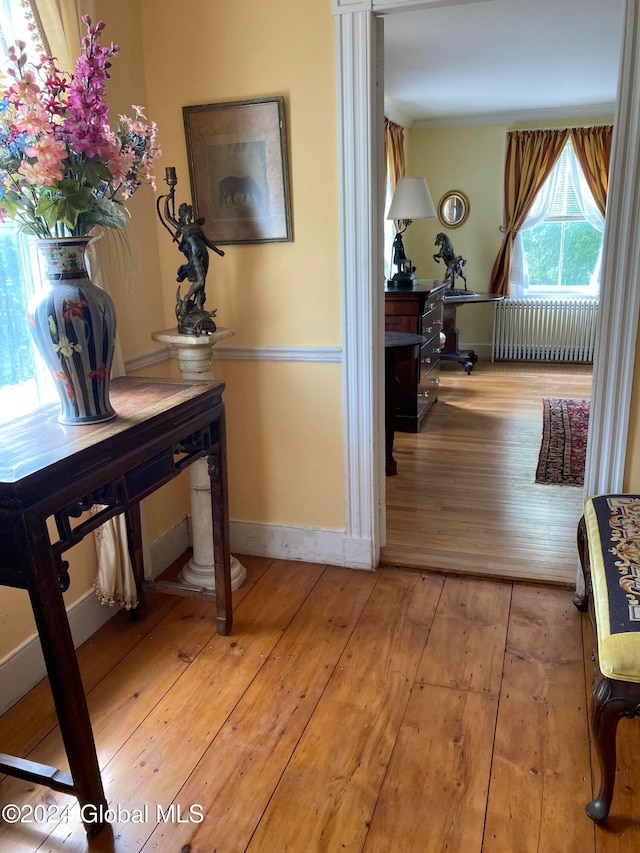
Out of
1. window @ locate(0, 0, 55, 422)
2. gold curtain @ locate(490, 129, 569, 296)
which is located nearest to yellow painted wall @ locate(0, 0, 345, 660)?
window @ locate(0, 0, 55, 422)

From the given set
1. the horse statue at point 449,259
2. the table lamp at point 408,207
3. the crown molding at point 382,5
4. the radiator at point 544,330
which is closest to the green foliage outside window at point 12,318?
the crown molding at point 382,5

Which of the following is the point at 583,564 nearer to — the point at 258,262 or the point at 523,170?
the point at 258,262

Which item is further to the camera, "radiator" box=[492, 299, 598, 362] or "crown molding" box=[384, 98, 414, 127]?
"radiator" box=[492, 299, 598, 362]

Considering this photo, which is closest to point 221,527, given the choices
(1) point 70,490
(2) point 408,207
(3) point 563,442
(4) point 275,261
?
(1) point 70,490

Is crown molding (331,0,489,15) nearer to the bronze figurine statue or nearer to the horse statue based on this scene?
the bronze figurine statue

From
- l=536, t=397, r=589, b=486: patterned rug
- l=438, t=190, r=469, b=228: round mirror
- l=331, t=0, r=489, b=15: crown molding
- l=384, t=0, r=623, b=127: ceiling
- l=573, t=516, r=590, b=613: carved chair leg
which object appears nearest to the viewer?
l=573, t=516, r=590, b=613: carved chair leg

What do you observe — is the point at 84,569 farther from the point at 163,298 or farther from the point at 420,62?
the point at 420,62

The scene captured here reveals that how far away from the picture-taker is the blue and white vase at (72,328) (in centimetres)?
164

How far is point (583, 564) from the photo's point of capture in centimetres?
231

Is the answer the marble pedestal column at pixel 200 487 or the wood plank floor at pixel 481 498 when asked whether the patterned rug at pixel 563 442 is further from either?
the marble pedestal column at pixel 200 487

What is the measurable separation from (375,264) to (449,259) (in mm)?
4396

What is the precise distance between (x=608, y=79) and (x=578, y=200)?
1590mm

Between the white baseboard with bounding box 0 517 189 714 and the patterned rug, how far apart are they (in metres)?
2.06

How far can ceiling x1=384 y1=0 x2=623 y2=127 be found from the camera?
12.1ft
